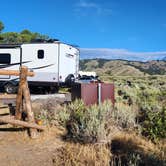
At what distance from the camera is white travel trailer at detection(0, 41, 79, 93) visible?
20734 mm

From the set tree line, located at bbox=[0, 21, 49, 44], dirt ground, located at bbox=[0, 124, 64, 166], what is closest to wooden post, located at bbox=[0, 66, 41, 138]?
dirt ground, located at bbox=[0, 124, 64, 166]

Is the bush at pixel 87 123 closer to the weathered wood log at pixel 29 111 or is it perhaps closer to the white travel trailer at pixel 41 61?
the weathered wood log at pixel 29 111

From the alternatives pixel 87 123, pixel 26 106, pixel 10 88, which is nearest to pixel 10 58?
pixel 10 88

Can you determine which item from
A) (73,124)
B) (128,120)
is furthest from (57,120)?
(128,120)

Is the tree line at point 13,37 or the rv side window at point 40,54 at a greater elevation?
the tree line at point 13,37

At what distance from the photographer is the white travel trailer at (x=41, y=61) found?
68.0ft

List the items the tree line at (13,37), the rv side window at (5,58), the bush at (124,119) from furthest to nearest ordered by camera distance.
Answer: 1. the tree line at (13,37)
2. the rv side window at (5,58)
3. the bush at (124,119)

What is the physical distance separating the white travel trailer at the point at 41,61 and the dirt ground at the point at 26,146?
443 inches

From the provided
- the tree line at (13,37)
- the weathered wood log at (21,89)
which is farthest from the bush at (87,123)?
the tree line at (13,37)

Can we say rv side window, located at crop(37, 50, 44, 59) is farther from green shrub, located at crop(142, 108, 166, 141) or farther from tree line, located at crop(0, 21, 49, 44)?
tree line, located at crop(0, 21, 49, 44)

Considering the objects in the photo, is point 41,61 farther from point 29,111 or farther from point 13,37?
point 13,37

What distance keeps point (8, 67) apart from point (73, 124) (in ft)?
43.1

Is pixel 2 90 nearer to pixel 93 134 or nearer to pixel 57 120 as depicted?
pixel 57 120

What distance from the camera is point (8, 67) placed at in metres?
21.7
